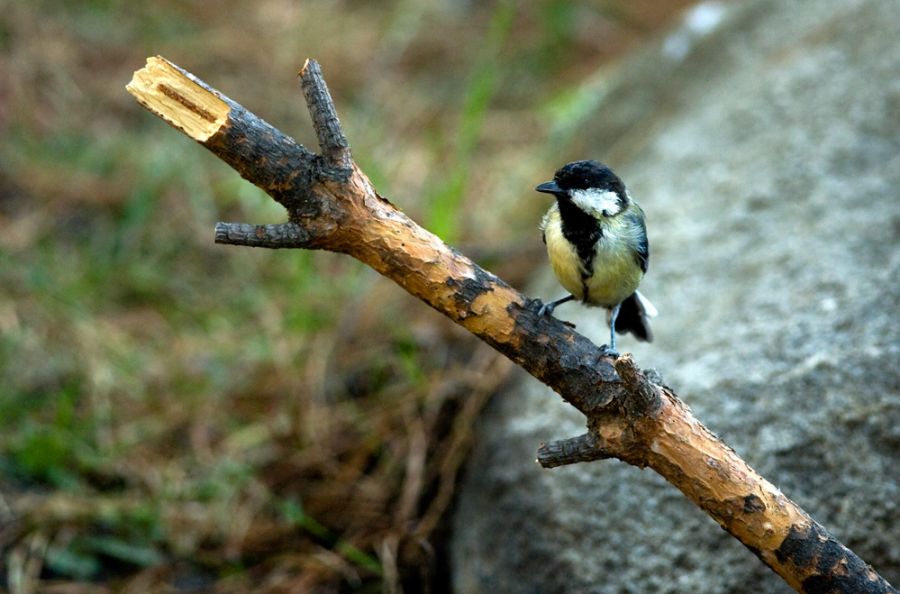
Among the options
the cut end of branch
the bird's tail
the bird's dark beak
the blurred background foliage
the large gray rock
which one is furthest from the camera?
the blurred background foliage

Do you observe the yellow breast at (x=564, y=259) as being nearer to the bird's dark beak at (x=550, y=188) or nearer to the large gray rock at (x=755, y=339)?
the bird's dark beak at (x=550, y=188)

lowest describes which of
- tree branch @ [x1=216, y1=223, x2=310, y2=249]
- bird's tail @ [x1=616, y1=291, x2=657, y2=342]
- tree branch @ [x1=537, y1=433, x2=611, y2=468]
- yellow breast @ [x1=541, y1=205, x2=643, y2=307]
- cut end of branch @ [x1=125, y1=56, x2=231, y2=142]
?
tree branch @ [x1=537, y1=433, x2=611, y2=468]

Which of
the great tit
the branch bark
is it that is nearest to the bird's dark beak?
the great tit

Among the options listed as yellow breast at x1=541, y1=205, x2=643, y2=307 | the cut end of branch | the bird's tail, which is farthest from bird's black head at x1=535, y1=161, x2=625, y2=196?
the cut end of branch

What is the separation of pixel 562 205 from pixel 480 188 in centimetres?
256

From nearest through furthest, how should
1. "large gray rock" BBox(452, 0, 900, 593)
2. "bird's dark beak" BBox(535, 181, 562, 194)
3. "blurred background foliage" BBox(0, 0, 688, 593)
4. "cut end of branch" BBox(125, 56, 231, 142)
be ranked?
"cut end of branch" BBox(125, 56, 231, 142) < "bird's dark beak" BBox(535, 181, 562, 194) < "large gray rock" BBox(452, 0, 900, 593) < "blurred background foliage" BBox(0, 0, 688, 593)

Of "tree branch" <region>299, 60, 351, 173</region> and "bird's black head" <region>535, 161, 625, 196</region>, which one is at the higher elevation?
"bird's black head" <region>535, 161, 625, 196</region>

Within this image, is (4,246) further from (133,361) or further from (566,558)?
(566,558)

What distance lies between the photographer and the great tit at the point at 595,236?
227 cm

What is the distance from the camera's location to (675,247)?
10.7 feet

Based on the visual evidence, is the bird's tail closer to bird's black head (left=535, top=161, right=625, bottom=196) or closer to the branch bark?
bird's black head (left=535, top=161, right=625, bottom=196)

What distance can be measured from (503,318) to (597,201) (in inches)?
20.9

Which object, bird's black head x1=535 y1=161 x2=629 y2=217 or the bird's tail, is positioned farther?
the bird's tail

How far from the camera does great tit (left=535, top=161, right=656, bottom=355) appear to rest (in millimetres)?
2266
